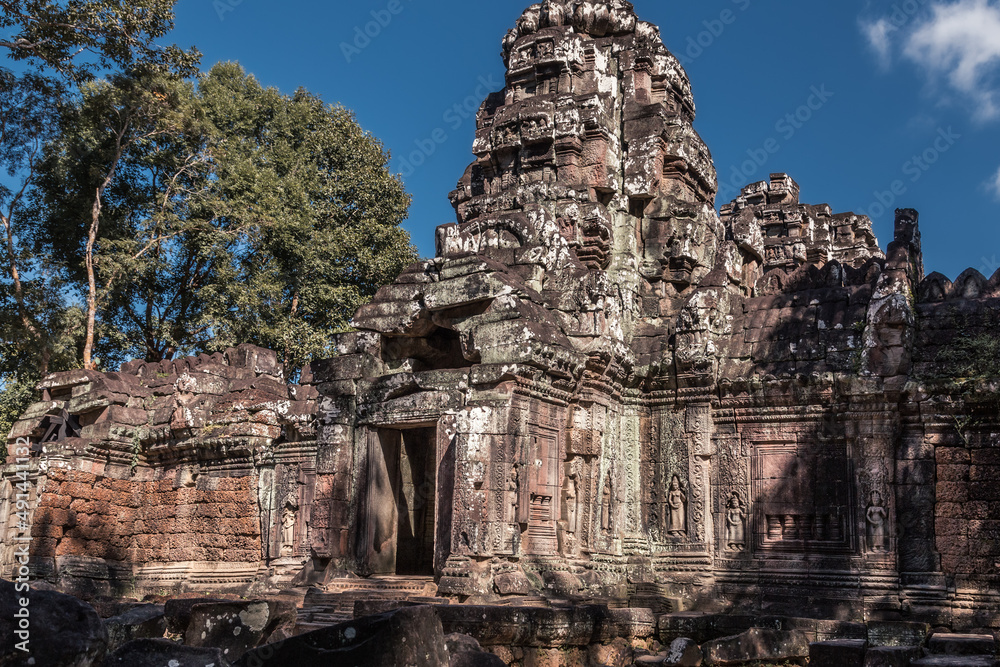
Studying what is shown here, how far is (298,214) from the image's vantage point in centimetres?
2433

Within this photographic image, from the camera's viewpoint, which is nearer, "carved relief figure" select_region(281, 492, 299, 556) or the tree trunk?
"carved relief figure" select_region(281, 492, 299, 556)

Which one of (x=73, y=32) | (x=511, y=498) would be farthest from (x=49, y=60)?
(x=511, y=498)

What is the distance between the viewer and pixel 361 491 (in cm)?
1195

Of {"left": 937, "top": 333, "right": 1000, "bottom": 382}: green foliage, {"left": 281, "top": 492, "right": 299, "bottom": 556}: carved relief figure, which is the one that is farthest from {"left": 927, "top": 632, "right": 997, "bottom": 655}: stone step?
{"left": 281, "top": 492, "right": 299, "bottom": 556}: carved relief figure

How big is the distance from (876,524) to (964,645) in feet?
10.3

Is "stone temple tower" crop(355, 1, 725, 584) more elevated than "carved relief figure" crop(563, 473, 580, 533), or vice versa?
"stone temple tower" crop(355, 1, 725, 584)

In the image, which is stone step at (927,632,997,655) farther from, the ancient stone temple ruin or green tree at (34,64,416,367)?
green tree at (34,64,416,367)

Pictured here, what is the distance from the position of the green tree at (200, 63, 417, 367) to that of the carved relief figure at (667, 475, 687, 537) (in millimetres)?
12714

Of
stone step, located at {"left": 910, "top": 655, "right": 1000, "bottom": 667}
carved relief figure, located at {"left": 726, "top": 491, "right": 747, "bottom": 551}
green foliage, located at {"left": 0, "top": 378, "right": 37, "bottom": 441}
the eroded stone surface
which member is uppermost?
green foliage, located at {"left": 0, "top": 378, "right": 37, "bottom": 441}

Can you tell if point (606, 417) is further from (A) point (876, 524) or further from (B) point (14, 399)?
(B) point (14, 399)

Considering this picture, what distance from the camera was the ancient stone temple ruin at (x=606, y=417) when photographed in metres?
10.8

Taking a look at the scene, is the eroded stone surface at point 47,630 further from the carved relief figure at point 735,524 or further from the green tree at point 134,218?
the green tree at point 134,218

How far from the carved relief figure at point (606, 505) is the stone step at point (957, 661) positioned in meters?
5.02

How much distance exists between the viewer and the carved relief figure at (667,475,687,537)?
12305mm
